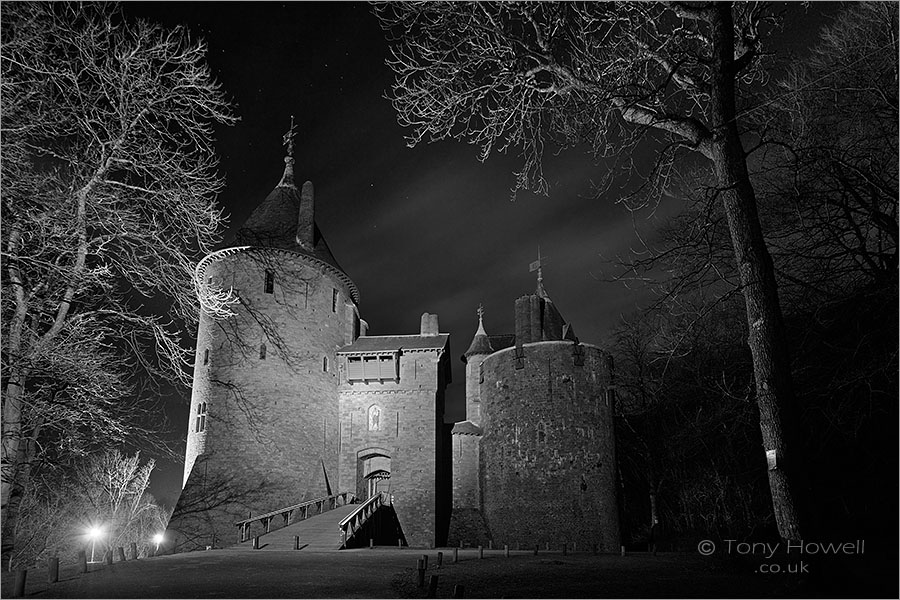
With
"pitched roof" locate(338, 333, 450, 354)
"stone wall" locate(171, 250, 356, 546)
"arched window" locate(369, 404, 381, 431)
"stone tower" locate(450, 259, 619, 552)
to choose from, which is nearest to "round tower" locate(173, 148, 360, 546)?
"stone wall" locate(171, 250, 356, 546)

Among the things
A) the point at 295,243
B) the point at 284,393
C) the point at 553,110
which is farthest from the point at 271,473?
the point at 553,110

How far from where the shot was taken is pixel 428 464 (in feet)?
105

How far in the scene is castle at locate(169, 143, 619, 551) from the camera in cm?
2688

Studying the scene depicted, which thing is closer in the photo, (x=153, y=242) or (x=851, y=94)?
(x=153, y=242)

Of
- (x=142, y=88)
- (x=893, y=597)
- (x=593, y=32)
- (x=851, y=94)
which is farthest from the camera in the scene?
(x=851, y=94)

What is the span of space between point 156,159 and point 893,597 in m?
11.2

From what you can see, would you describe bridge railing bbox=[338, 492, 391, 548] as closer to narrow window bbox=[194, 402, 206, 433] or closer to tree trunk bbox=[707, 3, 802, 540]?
narrow window bbox=[194, 402, 206, 433]

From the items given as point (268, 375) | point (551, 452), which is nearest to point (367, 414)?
point (268, 375)

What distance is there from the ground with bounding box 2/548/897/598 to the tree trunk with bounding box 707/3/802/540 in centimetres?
112

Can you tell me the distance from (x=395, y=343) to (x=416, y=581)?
24.8 meters

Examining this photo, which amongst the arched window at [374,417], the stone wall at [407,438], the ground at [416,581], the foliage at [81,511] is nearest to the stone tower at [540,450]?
the stone wall at [407,438]

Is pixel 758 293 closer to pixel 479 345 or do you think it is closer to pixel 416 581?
pixel 416 581

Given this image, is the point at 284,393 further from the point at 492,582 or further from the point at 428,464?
the point at 492,582

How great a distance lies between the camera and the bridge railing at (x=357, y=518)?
21312mm
